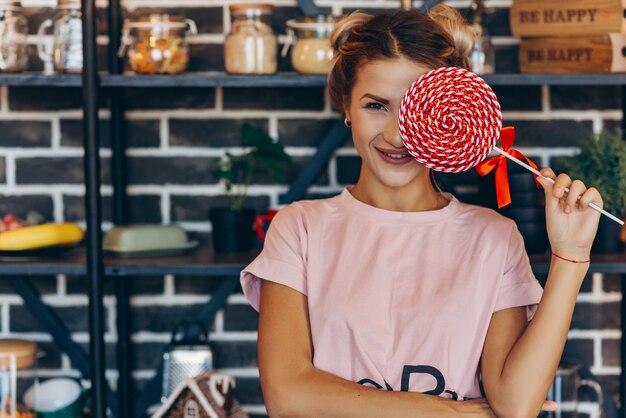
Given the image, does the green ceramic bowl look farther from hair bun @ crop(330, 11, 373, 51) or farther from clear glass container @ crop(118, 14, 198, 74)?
hair bun @ crop(330, 11, 373, 51)

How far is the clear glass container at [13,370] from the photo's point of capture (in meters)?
2.19

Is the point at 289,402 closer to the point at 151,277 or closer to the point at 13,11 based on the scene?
the point at 151,277

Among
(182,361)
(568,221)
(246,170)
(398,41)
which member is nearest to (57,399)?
(182,361)

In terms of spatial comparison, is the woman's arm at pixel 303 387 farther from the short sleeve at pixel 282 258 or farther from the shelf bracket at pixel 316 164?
the shelf bracket at pixel 316 164

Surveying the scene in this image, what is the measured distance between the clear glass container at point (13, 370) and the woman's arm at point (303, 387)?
84 centimetres

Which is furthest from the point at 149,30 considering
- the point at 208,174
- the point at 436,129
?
the point at 436,129

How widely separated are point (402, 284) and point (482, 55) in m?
0.67

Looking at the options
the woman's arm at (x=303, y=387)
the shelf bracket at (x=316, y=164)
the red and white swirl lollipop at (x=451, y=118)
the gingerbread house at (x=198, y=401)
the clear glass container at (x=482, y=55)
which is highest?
the clear glass container at (x=482, y=55)

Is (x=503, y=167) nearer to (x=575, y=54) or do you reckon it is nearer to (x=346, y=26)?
(x=346, y=26)

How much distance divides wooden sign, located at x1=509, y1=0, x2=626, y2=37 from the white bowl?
4.57 feet

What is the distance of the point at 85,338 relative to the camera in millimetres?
2428

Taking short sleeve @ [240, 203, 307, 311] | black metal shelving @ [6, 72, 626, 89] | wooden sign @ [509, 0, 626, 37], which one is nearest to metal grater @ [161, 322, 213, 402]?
short sleeve @ [240, 203, 307, 311]

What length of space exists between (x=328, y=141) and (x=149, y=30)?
0.55m

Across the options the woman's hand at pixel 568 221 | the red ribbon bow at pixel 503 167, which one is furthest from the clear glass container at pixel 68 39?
the woman's hand at pixel 568 221
